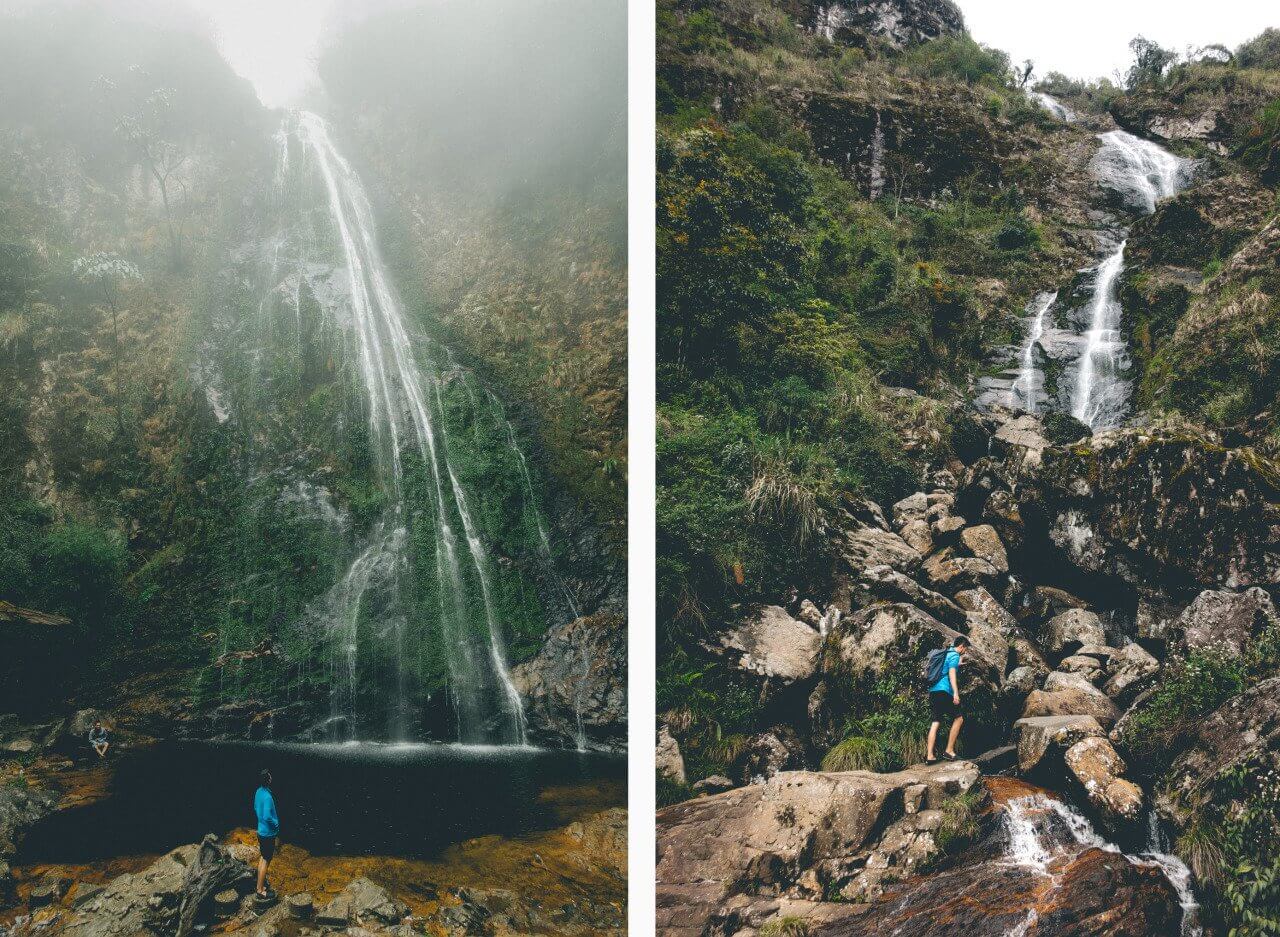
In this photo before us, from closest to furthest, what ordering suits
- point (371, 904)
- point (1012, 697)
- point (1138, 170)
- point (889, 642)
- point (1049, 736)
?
1. point (1049, 736)
2. point (371, 904)
3. point (1012, 697)
4. point (889, 642)
5. point (1138, 170)

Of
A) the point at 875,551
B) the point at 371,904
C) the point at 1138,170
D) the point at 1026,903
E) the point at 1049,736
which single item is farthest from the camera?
the point at 1138,170

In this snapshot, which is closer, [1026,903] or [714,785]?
[1026,903]

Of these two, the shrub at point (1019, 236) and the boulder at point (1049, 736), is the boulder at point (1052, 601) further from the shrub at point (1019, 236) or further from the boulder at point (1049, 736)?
the shrub at point (1019, 236)

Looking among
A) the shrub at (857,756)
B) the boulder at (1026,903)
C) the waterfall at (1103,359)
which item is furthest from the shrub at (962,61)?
the boulder at (1026,903)

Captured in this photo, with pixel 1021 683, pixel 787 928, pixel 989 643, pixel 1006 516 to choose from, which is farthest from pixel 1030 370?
pixel 787 928

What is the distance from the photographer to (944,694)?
4.08m

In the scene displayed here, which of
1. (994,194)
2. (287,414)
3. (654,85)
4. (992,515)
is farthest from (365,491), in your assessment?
(994,194)

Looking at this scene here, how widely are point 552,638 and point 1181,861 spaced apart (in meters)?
4.06

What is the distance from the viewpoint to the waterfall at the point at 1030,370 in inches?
190

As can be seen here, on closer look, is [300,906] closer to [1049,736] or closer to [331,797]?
[331,797]

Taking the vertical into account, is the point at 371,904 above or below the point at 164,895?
below

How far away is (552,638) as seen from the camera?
5.36 m

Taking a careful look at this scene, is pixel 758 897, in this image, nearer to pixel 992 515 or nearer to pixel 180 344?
pixel 992 515

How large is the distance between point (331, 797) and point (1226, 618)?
5.80 m
